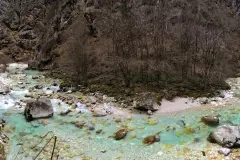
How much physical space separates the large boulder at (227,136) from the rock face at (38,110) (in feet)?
30.3

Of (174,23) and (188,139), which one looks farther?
(174,23)

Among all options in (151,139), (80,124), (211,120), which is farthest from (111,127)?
(211,120)

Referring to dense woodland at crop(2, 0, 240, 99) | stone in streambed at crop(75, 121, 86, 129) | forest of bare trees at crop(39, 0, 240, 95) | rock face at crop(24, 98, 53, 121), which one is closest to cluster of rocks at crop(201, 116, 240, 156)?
stone in streambed at crop(75, 121, 86, 129)

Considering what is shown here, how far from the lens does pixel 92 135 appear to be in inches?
570

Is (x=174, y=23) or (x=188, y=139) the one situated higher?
(x=174, y=23)

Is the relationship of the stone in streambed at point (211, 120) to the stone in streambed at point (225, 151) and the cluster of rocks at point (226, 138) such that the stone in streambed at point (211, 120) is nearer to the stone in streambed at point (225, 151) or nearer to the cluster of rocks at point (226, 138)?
the cluster of rocks at point (226, 138)

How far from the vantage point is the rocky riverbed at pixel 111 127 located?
40.4 feet

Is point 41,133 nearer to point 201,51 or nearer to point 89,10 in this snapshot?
point 201,51

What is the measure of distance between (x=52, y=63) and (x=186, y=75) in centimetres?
1910

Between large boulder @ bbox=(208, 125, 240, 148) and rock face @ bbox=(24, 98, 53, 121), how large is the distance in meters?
9.23

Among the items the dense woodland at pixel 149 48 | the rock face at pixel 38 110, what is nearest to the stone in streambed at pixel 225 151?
the dense woodland at pixel 149 48

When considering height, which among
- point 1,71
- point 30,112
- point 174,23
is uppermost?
point 174,23

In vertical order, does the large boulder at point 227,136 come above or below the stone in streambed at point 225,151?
above

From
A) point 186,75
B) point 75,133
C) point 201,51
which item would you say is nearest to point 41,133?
point 75,133
